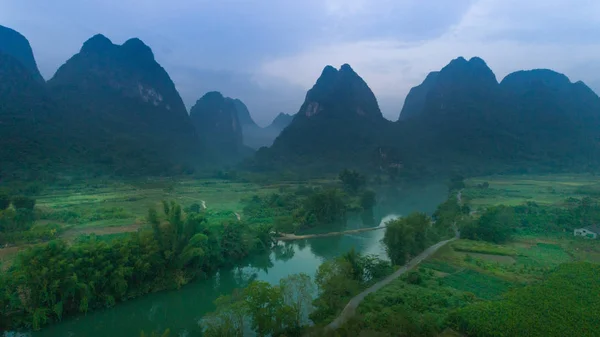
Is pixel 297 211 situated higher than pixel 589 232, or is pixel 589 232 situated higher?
pixel 297 211

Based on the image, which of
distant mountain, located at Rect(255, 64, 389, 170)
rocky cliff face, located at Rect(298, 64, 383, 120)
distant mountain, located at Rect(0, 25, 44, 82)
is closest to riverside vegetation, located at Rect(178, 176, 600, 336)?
distant mountain, located at Rect(255, 64, 389, 170)

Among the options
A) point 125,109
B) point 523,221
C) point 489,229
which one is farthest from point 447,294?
point 125,109

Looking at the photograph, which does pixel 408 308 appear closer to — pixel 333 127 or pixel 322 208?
pixel 322 208

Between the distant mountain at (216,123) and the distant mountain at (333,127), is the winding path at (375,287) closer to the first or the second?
the distant mountain at (333,127)

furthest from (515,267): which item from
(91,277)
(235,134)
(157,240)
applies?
(235,134)

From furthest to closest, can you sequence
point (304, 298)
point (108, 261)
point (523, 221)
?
point (523, 221) < point (108, 261) < point (304, 298)

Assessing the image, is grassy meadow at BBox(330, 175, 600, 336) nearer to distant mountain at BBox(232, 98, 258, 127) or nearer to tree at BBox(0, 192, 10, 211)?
tree at BBox(0, 192, 10, 211)

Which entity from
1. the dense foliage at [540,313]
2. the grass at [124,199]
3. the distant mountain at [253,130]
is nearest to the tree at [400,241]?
the dense foliage at [540,313]
